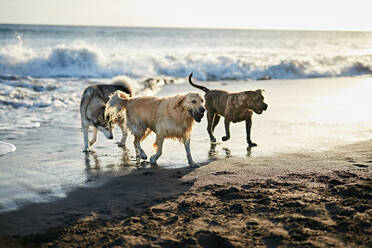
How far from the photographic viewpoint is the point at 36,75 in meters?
25.3

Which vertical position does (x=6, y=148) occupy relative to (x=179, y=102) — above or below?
below

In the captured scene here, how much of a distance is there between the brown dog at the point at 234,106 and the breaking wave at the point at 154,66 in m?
16.4

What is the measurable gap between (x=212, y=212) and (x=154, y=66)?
25456mm

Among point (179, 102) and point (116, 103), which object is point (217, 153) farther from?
point (116, 103)

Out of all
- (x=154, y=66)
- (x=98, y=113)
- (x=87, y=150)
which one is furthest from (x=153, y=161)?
(x=154, y=66)

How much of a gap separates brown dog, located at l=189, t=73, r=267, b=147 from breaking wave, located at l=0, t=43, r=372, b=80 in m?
16.4

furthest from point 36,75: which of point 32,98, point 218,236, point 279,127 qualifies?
point 218,236

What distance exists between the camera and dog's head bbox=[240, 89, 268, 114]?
8.62m

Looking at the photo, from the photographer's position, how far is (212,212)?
15.8ft

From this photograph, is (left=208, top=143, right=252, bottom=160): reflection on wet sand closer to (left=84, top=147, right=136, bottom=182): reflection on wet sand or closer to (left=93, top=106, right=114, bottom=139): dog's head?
(left=84, top=147, right=136, bottom=182): reflection on wet sand

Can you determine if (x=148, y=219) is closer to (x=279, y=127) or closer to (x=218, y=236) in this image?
(x=218, y=236)

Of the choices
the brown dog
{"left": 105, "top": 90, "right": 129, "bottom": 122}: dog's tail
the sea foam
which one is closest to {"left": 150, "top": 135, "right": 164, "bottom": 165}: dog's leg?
{"left": 105, "top": 90, "right": 129, "bottom": 122}: dog's tail

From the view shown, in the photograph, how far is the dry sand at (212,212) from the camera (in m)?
4.14

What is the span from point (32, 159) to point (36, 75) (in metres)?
19.0
